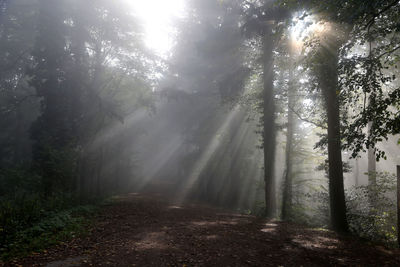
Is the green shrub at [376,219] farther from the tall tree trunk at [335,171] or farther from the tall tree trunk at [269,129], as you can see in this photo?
the tall tree trunk at [269,129]

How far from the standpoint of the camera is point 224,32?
16906 mm

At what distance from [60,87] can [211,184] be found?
43.9 feet

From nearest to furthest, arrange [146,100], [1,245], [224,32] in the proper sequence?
[1,245], [224,32], [146,100]

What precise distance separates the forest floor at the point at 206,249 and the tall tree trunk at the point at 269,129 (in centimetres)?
564

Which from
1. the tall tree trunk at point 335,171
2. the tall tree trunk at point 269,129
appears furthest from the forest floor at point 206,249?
the tall tree trunk at point 269,129

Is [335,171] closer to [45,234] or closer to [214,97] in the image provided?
[45,234]

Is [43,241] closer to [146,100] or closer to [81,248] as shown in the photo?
[81,248]

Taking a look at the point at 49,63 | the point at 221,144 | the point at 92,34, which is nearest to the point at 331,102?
the point at 221,144

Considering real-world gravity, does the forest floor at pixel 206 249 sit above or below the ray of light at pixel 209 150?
below

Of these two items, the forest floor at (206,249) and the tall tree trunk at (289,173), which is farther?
the tall tree trunk at (289,173)

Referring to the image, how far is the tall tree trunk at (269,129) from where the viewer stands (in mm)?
14430

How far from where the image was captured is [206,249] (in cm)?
629

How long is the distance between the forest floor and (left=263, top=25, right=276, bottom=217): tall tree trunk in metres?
5.64

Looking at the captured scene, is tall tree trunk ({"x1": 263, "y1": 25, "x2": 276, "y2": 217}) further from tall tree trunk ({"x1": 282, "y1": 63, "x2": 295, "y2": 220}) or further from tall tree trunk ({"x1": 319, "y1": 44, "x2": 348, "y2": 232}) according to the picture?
tall tree trunk ({"x1": 319, "y1": 44, "x2": 348, "y2": 232})
